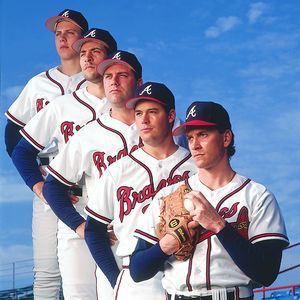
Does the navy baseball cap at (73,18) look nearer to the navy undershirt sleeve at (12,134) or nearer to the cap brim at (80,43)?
the cap brim at (80,43)

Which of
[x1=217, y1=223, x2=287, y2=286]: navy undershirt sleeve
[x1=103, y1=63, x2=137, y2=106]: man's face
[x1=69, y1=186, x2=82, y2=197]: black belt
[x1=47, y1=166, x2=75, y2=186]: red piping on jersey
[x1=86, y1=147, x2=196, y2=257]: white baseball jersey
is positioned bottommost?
[x1=217, y1=223, x2=287, y2=286]: navy undershirt sleeve

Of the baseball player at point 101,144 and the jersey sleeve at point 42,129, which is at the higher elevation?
the jersey sleeve at point 42,129

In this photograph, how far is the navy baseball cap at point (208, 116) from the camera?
3.28m

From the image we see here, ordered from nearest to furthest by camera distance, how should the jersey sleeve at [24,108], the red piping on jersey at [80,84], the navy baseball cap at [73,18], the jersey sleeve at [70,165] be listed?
1. the jersey sleeve at [70,165]
2. the navy baseball cap at [73,18]
3. the red piping on jersey at [80,84]
4. the jersey sleeve at [24,108]

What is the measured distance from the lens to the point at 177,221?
319 centimetres

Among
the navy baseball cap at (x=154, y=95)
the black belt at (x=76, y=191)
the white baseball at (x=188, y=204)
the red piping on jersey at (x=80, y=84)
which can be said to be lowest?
the white baseball at (x=188, y=204)

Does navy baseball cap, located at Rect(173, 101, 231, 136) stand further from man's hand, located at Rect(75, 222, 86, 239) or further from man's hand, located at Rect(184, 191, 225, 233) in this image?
man's hand, located at Rect(75, 222, 86, 239)

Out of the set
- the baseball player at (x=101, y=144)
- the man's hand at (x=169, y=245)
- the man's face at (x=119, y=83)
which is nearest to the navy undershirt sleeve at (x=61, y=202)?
the baseball player at (x=101, y=144)

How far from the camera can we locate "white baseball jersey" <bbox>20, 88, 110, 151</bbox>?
198 inches

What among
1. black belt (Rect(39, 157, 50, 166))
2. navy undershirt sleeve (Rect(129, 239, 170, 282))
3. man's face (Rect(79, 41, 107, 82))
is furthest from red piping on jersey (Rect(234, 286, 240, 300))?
black belt (Rect(39, 157, 50, 166))

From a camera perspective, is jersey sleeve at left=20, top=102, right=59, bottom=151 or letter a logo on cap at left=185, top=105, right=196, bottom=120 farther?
jersey sleeve at left=20, top=102, right=59, bottom=151

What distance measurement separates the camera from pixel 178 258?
3.23 metres

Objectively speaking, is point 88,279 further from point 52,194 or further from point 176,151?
point 176,151

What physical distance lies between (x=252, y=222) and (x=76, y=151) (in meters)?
1.65
